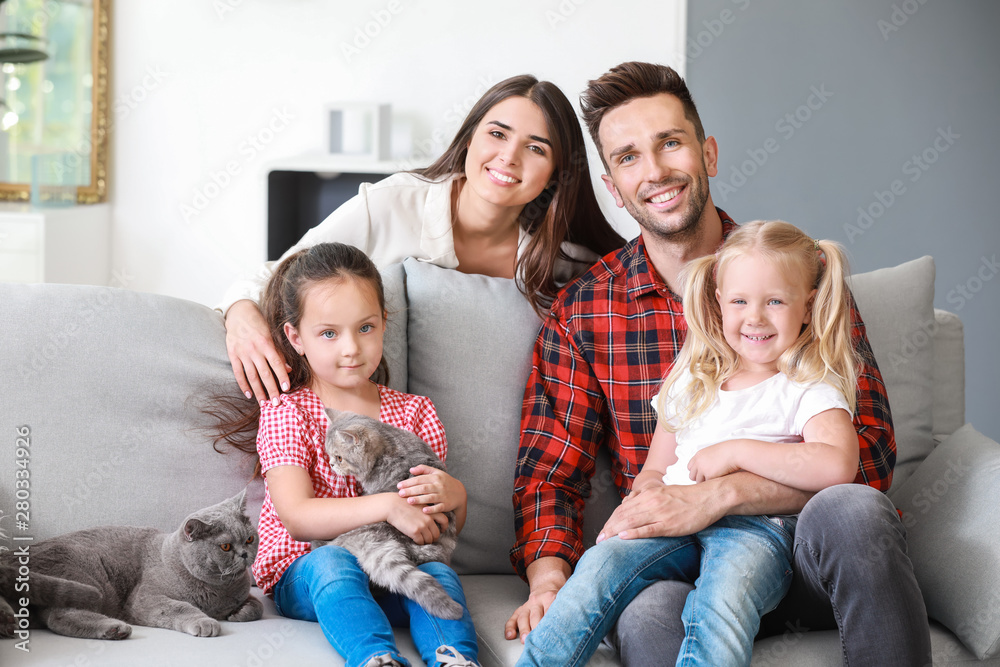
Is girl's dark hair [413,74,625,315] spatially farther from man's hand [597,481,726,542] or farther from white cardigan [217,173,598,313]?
man's hand [597,481,726,542]

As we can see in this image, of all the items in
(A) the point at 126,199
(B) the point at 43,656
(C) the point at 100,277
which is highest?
(A) the point at 126,199

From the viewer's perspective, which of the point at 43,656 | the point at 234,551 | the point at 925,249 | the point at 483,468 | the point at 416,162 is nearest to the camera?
the point at 43,656

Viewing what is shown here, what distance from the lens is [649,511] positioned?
1.33 m

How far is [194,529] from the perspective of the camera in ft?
4.20

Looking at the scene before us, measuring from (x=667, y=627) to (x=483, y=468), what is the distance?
540 mm

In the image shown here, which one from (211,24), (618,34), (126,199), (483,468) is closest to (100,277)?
(126,199)

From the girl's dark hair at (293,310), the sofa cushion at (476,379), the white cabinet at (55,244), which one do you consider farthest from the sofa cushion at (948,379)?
the white cabinet at (55,244)

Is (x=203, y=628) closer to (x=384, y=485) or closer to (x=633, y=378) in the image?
(x=384, y=485)

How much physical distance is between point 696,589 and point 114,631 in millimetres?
839

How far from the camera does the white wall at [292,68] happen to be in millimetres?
3678

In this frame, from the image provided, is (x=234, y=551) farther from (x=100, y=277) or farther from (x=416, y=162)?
(x=100, y=277)

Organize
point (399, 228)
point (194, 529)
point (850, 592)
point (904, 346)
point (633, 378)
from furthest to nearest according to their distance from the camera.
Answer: point (399, 228)
point (904, 346)
point (633, 378)
point (194, 529)
point (850, 592)

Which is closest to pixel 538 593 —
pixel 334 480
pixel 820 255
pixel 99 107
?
pixel 334 480

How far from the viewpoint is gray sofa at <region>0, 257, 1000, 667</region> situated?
128cm
